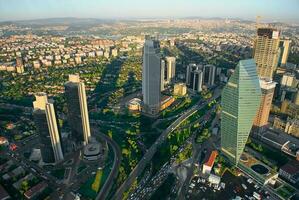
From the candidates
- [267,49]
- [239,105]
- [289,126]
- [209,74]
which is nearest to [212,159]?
[239,105]

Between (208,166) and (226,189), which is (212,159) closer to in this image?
(208,166)

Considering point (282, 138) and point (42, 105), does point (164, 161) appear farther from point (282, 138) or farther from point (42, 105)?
point (282, 138)

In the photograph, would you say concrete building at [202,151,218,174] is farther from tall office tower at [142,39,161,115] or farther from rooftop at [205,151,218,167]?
tall office tower at [142,39,161,115]

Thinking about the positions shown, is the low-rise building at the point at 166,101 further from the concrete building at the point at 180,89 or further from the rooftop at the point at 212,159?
the rooftop at the point at 212,159

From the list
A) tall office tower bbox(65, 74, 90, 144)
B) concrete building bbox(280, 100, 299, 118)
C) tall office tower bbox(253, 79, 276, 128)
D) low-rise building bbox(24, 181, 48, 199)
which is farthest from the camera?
concrete building bbox(280, 100, 299, 118)

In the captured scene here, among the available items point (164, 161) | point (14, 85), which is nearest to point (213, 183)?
point (164, 161)

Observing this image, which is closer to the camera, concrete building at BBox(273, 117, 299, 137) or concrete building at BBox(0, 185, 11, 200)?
concrete building at BBox(0, 185, 11, 200)

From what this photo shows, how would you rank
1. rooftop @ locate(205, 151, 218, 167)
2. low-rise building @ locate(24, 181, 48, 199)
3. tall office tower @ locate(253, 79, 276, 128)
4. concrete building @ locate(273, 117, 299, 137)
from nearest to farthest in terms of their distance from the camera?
low-rise building @ locate(24, 181, 48, 199) → rooftop @ locate(205, 151, 218, 167) → tall office tower @ locate(253, 79, 276, 128) → concrete building @ locate(273, 117, 299, 137)

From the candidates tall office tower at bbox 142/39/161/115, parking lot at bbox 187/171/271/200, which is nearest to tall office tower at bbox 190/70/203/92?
tall office tower at bbox 142/39/161/115
